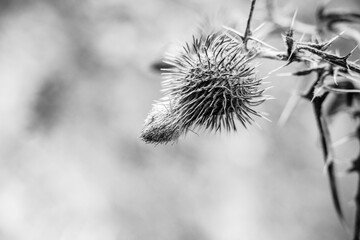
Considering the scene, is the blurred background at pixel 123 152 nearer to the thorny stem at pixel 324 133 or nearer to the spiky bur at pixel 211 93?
the thorny stem at pixel 324 133

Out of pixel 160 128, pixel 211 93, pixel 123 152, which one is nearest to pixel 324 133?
pixel 211 93

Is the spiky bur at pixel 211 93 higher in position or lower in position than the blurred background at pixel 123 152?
lower

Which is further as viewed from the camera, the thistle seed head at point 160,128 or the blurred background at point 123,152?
the blurred background at point 123,152

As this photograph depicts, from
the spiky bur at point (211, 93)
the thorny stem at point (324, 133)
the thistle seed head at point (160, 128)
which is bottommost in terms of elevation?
the thistle seed head at point (160, 128)

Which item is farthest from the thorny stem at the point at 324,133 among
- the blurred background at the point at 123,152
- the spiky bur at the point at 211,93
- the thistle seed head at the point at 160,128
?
the blurred background at the point at 123,152

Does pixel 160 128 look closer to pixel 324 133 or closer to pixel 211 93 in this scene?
pixel 211 93

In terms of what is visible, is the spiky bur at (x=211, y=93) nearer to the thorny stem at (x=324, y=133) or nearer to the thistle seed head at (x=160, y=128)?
the thistle seed head at (x=160, y=128)

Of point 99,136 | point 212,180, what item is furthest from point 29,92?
point 212,180

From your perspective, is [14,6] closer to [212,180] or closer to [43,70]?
[43,70]
